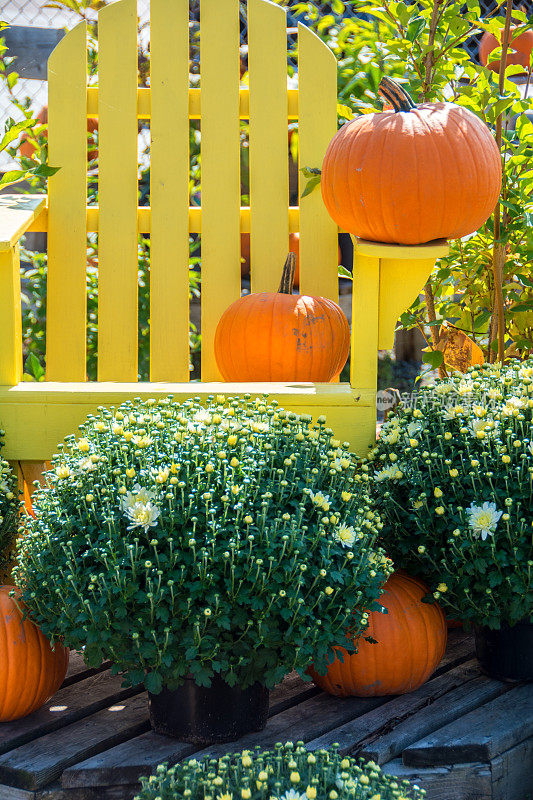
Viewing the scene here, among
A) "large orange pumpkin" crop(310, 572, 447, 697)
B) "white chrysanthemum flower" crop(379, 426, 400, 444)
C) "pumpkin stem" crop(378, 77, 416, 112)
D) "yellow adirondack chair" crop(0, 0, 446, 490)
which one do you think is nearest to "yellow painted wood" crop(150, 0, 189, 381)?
"yellow adirondack chair" crop(0, 0, 446, 490)

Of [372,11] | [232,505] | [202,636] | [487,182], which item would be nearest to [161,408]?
[232,505]

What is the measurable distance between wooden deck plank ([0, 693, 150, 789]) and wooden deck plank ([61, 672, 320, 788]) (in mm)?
27

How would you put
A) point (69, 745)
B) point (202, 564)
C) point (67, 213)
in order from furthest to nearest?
point (67, 213), point (69, 745), point (202, 564)

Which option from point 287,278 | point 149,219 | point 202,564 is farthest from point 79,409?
point 149,219

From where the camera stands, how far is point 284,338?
2086 millimetres

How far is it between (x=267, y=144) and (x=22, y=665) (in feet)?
5.05

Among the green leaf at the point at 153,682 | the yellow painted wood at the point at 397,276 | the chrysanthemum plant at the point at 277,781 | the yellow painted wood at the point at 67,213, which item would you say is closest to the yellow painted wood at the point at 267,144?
the yellow painted wood at the point at 67,213

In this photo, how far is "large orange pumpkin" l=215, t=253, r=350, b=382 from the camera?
2.09 metres

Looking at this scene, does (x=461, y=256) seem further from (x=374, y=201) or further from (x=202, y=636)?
(x=202, y=636)

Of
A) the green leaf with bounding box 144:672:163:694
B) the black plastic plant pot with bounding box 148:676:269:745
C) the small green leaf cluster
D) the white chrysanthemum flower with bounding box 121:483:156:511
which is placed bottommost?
the black plastic plant pot with bounding box 148:676:269:745

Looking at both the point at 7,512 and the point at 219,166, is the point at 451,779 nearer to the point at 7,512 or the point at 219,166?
the point at 7,512

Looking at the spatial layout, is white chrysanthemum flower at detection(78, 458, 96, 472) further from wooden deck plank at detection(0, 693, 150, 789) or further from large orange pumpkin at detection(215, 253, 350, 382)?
large orange pumpkin at detection(215, 253, 350, 382)

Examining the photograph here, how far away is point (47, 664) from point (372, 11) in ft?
6.08

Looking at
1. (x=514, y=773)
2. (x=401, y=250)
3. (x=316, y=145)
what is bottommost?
(x=514, y=773)
